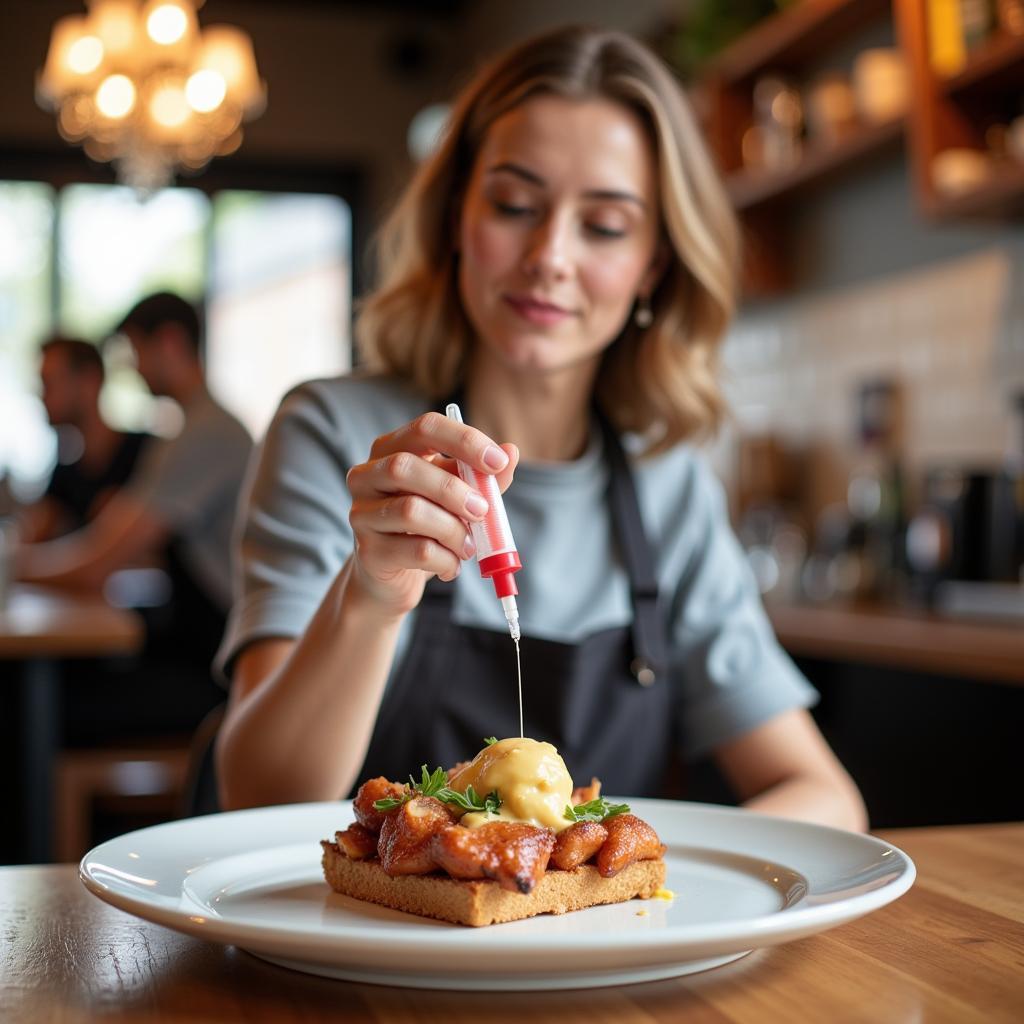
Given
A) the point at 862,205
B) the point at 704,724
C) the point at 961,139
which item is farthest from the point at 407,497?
the point at 862,205

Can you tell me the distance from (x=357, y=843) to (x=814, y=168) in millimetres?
3105

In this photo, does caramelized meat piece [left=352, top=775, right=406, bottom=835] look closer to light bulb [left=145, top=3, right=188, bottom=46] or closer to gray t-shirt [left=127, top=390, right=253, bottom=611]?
gray t-shirt [left=127, top=390, right=253, bottom=611]

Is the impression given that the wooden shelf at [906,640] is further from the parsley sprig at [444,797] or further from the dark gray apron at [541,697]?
the parsley sprig at [444,797]

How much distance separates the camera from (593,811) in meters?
0.94

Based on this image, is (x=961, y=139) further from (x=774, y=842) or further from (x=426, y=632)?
(x=774, y=842)

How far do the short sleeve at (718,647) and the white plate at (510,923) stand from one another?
0.55 metres

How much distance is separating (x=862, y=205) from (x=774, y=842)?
3.11 m

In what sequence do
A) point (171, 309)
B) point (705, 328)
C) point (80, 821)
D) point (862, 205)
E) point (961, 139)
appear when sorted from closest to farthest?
1. point (705, 328)
2. point (961, 139)
3. point (80, 821)
4. point (862, 205)
5. point (171, 309)

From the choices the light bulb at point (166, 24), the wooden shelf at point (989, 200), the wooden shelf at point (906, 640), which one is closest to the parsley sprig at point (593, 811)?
the wooden shelf at point (906, 640)

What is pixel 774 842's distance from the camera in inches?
39.9

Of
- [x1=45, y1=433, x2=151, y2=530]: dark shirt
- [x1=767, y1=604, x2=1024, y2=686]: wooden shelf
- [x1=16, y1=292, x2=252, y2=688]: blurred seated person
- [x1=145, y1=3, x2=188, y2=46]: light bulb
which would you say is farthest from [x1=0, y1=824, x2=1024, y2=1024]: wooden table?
[x1=45, y1=433, x2=151, y2=530]: dark shirt

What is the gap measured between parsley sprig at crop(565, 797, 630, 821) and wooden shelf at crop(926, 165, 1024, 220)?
7.11 feet

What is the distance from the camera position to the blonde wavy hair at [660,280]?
171cm

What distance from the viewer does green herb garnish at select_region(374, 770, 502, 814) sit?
90cm
